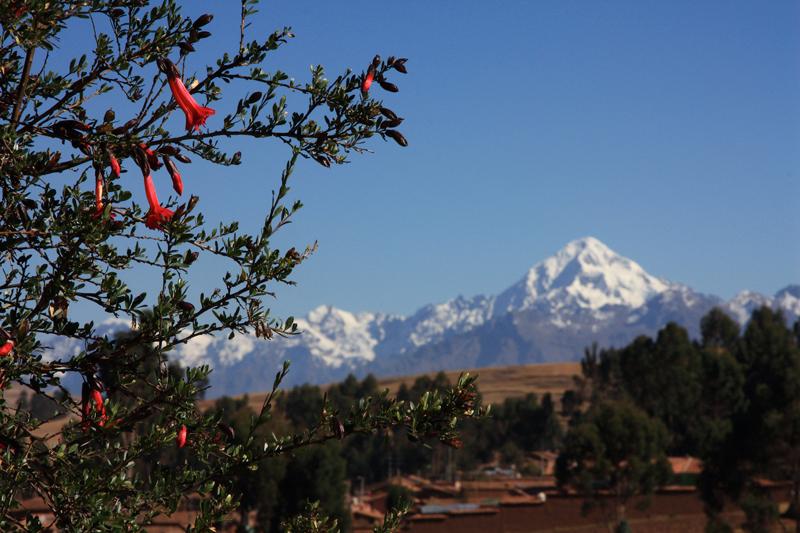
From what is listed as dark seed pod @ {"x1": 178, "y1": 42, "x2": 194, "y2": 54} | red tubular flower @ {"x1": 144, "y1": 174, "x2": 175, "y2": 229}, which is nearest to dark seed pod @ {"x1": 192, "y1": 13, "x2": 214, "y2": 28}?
dark seed pod @ {"x1": 178, "y1": 42, "x2": 194, "y2": 54}

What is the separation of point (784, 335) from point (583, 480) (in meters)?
53.5

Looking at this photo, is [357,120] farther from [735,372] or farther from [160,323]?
[735,372]

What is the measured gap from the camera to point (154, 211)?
6008 mm

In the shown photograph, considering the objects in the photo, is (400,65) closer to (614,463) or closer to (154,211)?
(154,211)

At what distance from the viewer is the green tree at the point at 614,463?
68125 mm

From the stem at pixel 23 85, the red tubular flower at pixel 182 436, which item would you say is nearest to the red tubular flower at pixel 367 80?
the stem at pixel 23 85

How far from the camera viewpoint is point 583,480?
223ft

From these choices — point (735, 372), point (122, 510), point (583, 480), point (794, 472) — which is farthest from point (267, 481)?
point (122, 510)

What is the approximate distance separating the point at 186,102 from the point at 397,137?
1449mm

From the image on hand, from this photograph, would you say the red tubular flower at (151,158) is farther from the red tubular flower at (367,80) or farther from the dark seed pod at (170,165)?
the red tubular flower at (367,80)

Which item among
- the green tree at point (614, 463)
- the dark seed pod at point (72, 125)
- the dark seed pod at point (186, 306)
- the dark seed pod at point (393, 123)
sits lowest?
the green tree at point (614, 463)

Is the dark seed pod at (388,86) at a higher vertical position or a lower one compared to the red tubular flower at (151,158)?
higher

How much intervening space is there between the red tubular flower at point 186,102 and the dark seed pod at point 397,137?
4.05ft

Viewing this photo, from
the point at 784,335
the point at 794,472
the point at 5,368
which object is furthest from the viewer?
the point at 784,335
